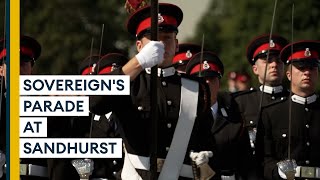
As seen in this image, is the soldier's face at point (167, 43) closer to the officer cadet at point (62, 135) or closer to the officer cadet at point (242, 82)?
the officer cadet at point (62, 135)

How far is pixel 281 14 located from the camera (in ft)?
114

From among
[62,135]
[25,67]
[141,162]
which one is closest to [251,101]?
[62,135]

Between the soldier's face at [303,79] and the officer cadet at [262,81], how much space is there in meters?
0.66

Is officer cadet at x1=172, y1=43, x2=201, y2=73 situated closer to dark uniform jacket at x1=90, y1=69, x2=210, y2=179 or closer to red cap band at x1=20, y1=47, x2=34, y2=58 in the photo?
red cap band at x1=20, y1=47, x2=34, y2=58

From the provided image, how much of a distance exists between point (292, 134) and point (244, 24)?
31.3 metres

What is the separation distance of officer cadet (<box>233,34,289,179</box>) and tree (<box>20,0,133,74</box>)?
17430 millimetres

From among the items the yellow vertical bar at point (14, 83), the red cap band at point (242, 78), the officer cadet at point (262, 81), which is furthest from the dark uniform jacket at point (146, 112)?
the red cap band at point (242, 78)

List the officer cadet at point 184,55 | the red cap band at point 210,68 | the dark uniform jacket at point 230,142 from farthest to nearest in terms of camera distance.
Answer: the officer cadet at point 184,55 → the red cap band at point 210,68 → the dark uniform jacket at point 230,142

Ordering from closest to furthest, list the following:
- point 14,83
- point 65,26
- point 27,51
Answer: point 14,83 → point 27,51 → point 65,26

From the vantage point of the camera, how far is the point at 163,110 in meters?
11.6

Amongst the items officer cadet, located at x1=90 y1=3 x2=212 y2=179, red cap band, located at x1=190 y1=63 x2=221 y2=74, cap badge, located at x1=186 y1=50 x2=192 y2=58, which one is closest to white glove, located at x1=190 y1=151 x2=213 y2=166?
officer cadet, located at x1=90 y1=3 x2=212 y2=179

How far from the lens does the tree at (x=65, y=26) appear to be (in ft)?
114

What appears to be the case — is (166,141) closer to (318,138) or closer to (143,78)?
(143,78)

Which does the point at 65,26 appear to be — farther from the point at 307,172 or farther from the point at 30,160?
the point at 30,160
